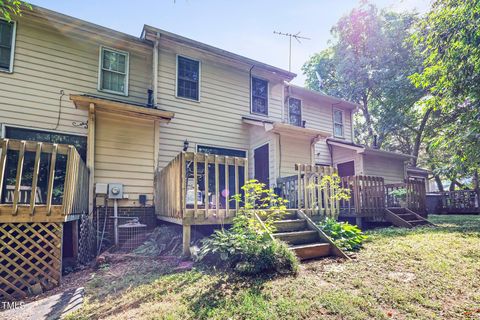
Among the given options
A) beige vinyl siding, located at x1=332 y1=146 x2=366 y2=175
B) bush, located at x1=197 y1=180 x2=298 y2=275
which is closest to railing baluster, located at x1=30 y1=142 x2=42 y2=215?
bush, located at x1=197 y1=180 x2=298 y2=275

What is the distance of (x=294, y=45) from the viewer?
12.3m

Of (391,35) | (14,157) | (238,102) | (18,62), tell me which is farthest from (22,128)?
(391,35)

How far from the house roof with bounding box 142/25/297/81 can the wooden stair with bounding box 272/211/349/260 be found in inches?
232

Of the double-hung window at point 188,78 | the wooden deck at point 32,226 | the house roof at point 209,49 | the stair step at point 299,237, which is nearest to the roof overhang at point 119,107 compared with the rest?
the double-hung window at point 188,78

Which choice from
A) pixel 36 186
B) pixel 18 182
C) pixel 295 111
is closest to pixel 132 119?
pixel 36 186

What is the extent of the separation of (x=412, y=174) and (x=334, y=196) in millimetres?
13442

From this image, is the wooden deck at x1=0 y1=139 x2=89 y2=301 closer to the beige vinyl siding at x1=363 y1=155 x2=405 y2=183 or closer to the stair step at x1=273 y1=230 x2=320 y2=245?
the stair step at x1=273 y1=230 x2=320 y2=245

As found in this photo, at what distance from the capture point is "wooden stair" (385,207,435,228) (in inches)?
284

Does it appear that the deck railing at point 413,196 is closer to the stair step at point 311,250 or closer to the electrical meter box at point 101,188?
the stair step at point 311,250

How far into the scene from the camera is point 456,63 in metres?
5.86

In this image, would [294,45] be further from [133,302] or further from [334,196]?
[133,302]

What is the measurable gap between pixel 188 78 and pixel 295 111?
16.9ft

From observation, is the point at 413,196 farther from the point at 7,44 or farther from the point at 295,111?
the point at 7,44

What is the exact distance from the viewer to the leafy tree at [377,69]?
16.9 meters
